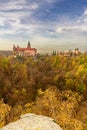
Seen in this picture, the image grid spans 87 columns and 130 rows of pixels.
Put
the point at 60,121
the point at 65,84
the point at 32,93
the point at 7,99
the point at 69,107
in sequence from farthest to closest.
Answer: the point at 65,84 → the point at 32,93 → the point at 7,99 → the point at 69,107 → the point at 60,121

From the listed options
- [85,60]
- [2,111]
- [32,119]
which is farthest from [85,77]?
[32,119]

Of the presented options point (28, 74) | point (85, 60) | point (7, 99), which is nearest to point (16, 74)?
point (28, 74)

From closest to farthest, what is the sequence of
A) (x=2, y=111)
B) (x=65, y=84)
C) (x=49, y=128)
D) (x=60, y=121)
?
(x=49, y=128) < (x=60, y=121) < (x=2, y=111) < (x=65, y=84)

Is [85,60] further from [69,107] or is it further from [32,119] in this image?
[32,119]

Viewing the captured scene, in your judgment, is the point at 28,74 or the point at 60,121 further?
the point at 28,74

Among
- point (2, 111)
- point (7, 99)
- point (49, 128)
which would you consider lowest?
point (7, 99)

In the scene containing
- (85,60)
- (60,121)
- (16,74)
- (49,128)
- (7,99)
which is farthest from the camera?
(85,60)

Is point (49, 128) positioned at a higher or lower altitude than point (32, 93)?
higher

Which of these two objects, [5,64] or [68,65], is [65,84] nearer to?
[5,64]

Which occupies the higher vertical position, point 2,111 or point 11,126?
point 11,126
